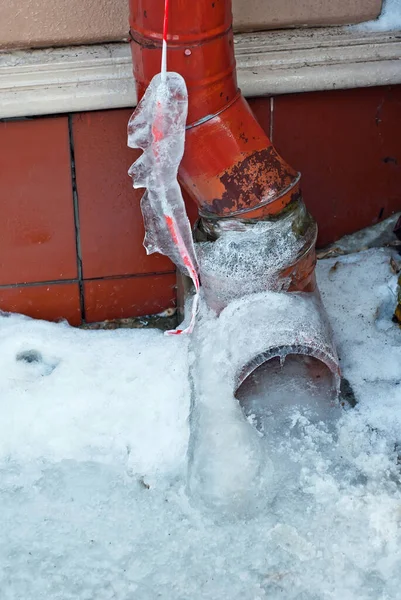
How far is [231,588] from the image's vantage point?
5.47 feet

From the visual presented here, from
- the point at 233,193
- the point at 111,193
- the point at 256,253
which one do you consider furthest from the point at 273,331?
the point at 111,193

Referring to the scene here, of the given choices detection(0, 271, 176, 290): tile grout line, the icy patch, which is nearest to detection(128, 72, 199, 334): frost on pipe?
the icy patch

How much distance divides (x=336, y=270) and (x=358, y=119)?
47 centimetres

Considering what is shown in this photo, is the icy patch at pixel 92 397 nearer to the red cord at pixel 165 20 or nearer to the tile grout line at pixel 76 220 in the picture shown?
the tile grout line at pixel 76 220

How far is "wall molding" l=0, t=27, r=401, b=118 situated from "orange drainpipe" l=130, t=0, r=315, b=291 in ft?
0.92

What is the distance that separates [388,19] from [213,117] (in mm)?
730

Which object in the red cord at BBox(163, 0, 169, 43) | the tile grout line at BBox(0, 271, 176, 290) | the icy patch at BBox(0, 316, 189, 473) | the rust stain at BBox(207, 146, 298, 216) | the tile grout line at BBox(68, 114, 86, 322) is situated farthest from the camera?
the tile grout line at BBox(0, 271, 176, 290)

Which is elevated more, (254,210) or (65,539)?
(254,210)

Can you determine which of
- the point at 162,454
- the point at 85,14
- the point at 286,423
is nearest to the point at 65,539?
the point at 162,454

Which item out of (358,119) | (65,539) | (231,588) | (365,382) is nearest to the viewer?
(231,588)

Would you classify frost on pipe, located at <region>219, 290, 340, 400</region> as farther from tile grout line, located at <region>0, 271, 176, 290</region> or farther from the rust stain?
tile grout line, located at <region>0, 271, 176, 290</region>

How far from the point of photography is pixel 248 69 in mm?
2107

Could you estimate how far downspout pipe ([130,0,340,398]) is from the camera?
1689mm

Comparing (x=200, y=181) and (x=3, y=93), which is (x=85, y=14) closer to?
(x=3, y=93)
